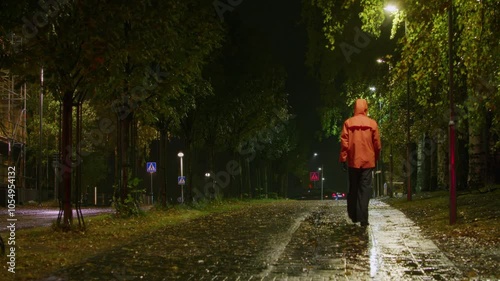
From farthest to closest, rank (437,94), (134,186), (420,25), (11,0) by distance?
(437,94)
(134,186)
(420,25)
(11,0)

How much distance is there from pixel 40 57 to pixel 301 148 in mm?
63785

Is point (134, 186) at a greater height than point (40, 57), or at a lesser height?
lesser

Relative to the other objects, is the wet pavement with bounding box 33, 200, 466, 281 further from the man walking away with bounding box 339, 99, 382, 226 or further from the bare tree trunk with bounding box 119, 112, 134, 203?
the bare tree trunk with bounding box 119, 112, 134, 203

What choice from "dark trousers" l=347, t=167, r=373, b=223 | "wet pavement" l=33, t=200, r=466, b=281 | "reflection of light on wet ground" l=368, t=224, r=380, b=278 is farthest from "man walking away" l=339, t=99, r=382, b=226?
"reflection of light on wet ground" l=368, t=224, r=380, b=278

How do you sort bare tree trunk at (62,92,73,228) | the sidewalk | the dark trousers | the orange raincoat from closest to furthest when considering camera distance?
the sidewalk → the orange raincoat → the dark trousers → bare tree trunk at (62,92,73,228)

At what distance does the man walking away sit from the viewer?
11672 millimetres

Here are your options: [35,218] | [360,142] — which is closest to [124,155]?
[35,218]

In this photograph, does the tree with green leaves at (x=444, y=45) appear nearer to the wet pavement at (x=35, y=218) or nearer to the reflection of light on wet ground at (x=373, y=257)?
the reflection of light on wet ground at (x=373, y=257)

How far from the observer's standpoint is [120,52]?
11.9 metres

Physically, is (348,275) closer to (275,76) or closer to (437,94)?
(437,94)

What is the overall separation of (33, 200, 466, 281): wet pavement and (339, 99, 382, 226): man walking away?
76cm

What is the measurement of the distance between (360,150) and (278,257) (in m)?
3.34

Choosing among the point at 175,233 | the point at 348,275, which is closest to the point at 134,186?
the point at 175,233

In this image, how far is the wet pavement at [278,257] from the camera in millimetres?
7695
